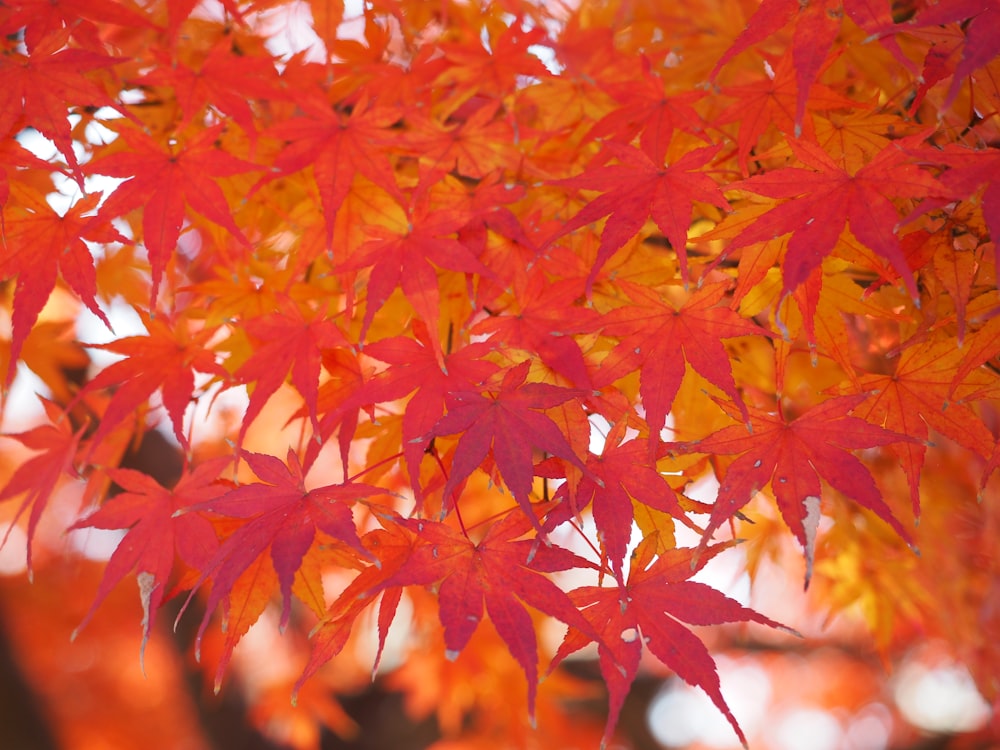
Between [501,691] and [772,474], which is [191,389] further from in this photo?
[501,691]

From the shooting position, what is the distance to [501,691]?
1.85 meters

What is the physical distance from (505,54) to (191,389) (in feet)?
1.91

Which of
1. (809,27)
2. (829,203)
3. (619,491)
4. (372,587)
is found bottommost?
(372,587)

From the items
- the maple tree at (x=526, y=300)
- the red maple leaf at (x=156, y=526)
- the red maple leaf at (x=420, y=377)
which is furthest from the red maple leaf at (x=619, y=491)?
the red maple leaf at (x=156, y=526)

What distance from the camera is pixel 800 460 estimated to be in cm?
63

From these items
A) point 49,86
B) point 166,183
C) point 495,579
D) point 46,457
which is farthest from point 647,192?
→ point 46,457

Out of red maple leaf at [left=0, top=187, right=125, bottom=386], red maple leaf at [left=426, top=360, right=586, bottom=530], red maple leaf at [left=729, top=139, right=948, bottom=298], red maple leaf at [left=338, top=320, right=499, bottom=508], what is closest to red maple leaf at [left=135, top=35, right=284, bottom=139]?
red maple leaf at [left=0, top=187, right=125, bottom=386]

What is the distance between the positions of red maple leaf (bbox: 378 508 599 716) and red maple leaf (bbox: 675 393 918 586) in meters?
0.13

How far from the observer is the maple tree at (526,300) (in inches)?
24.0

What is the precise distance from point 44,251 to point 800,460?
0.76 meters

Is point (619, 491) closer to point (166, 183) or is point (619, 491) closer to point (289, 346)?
point (289, 346)

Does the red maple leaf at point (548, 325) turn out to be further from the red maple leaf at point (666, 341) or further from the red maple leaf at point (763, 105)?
the red maple leaf at point (763, 105)

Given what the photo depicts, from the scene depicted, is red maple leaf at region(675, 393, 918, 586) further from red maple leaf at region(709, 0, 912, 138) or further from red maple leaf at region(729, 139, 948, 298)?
red maple leaf at region(709, 0, 912, 138)

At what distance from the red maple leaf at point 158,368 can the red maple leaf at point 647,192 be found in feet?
1.48
